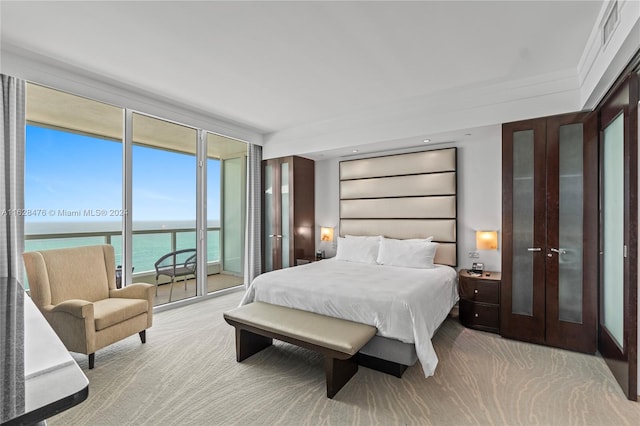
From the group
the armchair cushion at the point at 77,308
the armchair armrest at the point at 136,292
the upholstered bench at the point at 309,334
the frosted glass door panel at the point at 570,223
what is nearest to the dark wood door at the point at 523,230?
the frosted glass door panel at the point at 570,223

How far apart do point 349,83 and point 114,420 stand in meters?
3.71

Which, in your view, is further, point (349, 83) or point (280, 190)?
point (280, 190)

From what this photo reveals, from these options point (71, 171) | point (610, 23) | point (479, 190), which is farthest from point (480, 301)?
point (71, 171)

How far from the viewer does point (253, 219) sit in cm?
567

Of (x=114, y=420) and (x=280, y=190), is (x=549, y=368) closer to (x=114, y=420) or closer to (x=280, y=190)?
(x=114, y=420)

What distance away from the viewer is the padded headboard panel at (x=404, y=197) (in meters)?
4.37

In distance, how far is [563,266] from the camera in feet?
10.5

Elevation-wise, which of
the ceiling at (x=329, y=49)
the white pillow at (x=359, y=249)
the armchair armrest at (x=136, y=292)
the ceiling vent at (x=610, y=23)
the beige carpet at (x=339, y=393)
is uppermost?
the ceiling at (x=329, y=49)

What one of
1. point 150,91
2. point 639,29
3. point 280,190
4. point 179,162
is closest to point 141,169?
point 179,162

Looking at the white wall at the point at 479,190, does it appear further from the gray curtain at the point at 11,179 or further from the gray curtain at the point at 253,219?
the gray curtain at the point at 11,179

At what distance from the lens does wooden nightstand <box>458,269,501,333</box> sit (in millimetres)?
3570

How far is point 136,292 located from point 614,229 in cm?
465

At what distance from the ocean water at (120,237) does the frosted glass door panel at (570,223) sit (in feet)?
15.7

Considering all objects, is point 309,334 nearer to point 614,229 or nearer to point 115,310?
point 115,310
